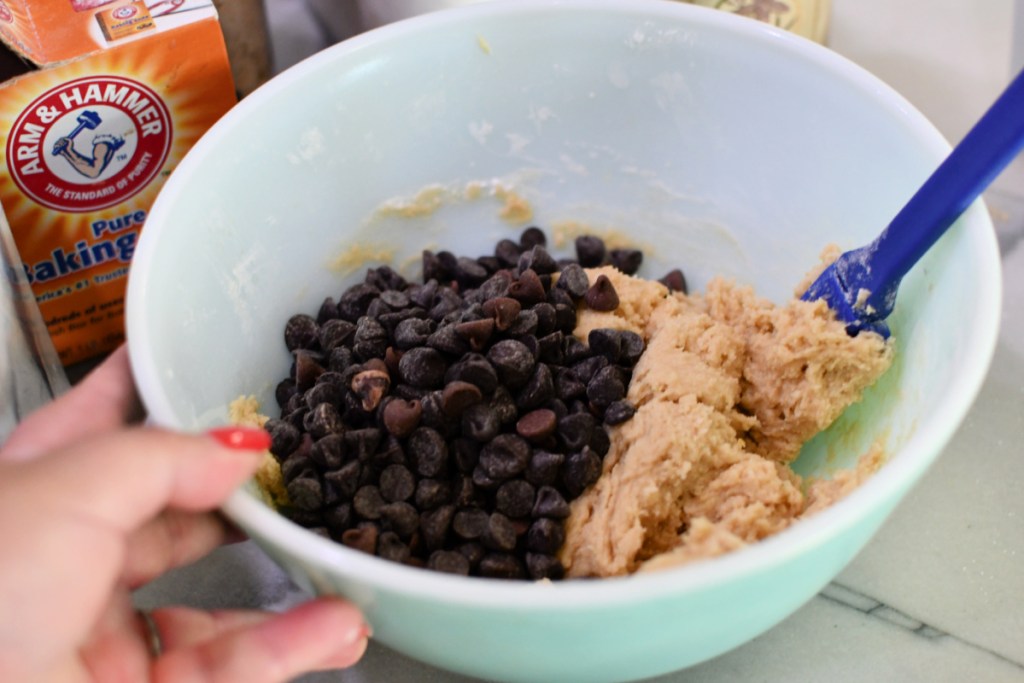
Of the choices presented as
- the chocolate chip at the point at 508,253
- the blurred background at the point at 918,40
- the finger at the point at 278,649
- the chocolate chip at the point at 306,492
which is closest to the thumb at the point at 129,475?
the finger at the point at 278,649

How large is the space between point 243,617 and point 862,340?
0.79 m

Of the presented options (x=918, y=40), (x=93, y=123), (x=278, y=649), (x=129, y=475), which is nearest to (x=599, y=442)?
(x=278, y=649)

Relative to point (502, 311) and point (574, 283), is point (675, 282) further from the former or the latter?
point (502, 311)

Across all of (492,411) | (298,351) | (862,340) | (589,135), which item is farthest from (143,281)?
(862,340)

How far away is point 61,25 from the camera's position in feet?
4.34

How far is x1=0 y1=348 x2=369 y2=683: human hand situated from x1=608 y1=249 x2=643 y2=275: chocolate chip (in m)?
0.75

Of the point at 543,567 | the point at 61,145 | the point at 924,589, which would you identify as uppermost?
the point at 61,145

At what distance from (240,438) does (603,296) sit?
0.60 metres

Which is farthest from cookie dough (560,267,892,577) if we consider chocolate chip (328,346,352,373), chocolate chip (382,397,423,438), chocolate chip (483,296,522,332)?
chocolate chip (328,346,352,373)

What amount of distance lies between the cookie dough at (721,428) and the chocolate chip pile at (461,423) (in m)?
0.04

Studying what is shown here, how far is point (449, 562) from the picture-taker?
42.4 inches

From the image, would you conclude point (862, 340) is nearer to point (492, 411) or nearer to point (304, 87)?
point (492, 411)

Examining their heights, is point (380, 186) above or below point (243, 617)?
above

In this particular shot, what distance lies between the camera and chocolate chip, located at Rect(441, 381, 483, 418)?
3.81ft
